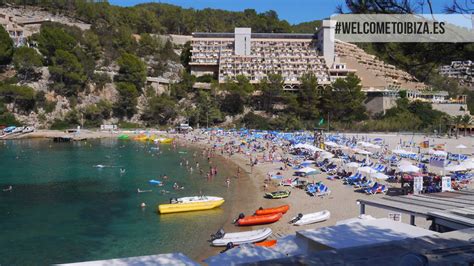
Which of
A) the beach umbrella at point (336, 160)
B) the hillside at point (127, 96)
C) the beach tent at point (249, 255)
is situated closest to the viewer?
the beach tent at point (249, 255)

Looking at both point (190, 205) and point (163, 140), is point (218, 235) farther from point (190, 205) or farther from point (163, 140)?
point (163, 140)

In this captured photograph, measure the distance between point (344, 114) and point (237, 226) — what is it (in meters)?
40.9

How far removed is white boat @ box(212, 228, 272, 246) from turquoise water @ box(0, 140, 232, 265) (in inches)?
23.1

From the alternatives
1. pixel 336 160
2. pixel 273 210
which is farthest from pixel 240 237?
pixel 336 160

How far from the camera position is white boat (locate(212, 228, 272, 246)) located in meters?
15.0

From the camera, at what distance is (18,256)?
46.6 ft

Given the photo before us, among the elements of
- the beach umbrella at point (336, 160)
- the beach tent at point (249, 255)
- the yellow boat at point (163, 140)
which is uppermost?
the beach tent at point (249, 255)

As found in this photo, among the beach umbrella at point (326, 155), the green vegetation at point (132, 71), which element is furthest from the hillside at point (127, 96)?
the beach umbrella at point (326, 155)

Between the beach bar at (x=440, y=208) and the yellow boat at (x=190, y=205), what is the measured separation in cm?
1133

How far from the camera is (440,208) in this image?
8.31 m

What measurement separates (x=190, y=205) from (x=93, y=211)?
14.2 ft

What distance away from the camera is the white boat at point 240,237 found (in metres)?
15.0

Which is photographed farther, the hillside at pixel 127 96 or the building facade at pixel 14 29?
the building facade at pixel 14 29

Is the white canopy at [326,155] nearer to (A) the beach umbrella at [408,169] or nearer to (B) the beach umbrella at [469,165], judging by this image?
(A) the beach umbrella at [408,169]
